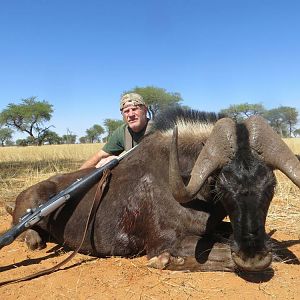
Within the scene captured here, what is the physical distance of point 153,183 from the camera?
14.8ft

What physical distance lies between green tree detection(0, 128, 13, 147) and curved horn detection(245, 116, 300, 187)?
7748 cm

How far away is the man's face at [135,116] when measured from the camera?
19.4 ft

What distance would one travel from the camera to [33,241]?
5.12 metres

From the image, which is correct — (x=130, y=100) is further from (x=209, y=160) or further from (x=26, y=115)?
(x=26, y=115)

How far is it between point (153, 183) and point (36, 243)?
1818 millimetres

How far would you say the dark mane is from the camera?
182 inches

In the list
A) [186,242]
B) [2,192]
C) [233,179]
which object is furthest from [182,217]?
[2,192]

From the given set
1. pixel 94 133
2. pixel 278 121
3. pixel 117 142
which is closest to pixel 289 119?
pixel 278 121

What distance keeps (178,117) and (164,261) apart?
1.69 metres

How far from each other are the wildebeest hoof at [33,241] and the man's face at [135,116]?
6.75 ft

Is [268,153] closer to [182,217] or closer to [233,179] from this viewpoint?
[233,179]

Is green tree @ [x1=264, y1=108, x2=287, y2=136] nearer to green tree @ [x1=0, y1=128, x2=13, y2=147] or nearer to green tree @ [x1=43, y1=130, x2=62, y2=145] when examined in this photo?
green tree @ [x1=43, y1=130, x2=62, y2=145]

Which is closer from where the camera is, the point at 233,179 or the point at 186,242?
the point at 233,179

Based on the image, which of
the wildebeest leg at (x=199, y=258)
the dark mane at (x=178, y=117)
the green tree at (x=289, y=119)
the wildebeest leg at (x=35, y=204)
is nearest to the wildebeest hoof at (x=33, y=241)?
the wildebeest leg at (x=35, y=204)
